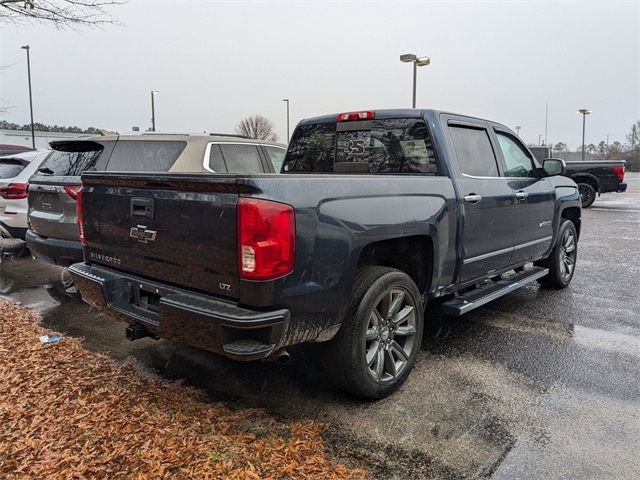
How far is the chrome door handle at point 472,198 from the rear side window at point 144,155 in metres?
3.23

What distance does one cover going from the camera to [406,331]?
3527 mm

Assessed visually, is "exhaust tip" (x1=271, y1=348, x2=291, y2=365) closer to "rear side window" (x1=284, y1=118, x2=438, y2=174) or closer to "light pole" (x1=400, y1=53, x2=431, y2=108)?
"rear side window" (x1=284, y1=118, x2=438, y2=174)

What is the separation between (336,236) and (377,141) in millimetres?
1702

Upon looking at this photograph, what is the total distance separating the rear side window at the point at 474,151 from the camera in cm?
425

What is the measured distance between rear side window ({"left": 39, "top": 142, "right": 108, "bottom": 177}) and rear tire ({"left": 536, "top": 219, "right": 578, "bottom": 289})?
5534 mm

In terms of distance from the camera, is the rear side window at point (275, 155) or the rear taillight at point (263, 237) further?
the rear side window at point (275, 155)

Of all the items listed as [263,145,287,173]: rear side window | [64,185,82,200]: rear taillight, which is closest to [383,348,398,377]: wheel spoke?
[263,145,287,173]: rear side window

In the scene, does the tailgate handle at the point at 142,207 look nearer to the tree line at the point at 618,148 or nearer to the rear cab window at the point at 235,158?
the rear cab window at the point at 235,158

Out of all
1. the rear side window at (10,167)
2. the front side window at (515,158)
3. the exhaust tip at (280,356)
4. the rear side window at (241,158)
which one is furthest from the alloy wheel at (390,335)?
the rear side window at (10,167)

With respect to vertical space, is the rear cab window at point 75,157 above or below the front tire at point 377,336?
above

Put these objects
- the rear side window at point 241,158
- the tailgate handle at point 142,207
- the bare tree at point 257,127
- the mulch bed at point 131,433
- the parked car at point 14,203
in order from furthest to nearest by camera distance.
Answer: the bare tree at point 257,127 < the parked car at point 14,203 < the rear side window at point 241,158 < the tailgate handle at point 142,207 < the mulch bed at point 131,433

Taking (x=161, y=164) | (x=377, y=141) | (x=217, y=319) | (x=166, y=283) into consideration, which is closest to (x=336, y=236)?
(x=217, y=319)

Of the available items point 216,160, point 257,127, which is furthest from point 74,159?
point 257,127

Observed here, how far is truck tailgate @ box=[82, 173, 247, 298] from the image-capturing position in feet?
8.73
